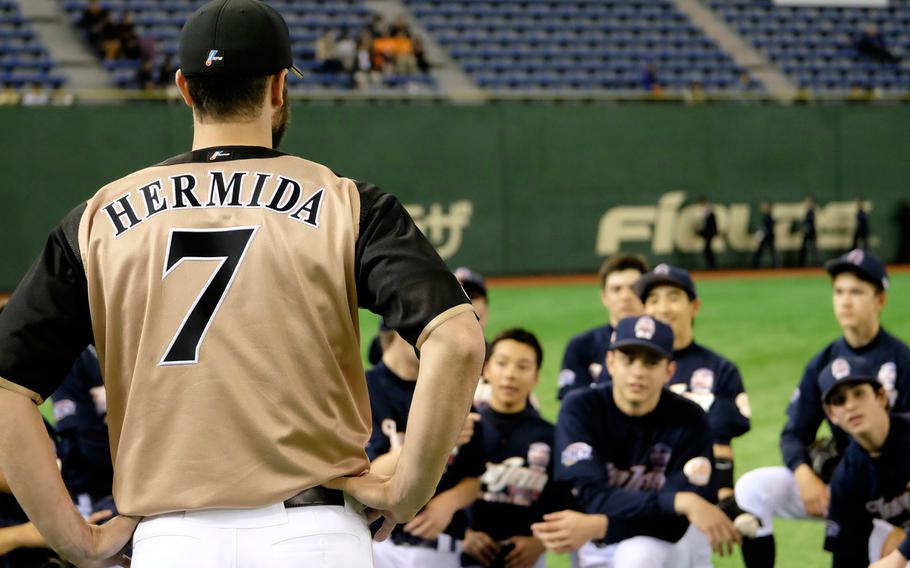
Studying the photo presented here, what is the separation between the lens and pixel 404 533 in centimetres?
490

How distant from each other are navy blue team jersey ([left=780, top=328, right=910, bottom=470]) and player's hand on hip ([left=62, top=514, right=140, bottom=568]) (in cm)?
390

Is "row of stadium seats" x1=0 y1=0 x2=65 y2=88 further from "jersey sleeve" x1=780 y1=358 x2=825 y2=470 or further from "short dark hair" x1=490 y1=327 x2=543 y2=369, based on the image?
"jersey sleeve" x1=780 y1=358 x2=825 y2=470

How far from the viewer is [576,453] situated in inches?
184

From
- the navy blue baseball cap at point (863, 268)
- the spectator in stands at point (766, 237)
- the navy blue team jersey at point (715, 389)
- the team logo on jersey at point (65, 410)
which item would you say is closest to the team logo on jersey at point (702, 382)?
the navy blue team jersey at point (715, 389)

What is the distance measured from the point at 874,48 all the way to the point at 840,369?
25.5 m

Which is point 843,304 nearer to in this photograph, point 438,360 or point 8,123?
point 438,360

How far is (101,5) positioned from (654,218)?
39.4 ft

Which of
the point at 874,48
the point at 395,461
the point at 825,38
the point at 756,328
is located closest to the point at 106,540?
the point at 395,461

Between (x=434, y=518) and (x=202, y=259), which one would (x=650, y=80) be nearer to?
(x=434, y=518)

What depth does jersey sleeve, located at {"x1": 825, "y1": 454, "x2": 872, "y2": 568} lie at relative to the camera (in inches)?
183

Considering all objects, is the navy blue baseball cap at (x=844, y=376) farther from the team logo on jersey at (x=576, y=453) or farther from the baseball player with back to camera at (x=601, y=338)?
the baseball player with back to camera at (x=601, y=338)

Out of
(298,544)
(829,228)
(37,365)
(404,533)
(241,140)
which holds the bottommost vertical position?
(829,228)

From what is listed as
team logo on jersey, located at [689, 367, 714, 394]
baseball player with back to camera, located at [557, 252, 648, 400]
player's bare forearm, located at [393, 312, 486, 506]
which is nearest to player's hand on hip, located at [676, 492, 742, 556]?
team logo on jersey, located at [689, 367, 714, 394]

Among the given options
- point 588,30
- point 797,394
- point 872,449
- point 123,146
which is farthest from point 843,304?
point 588,30
